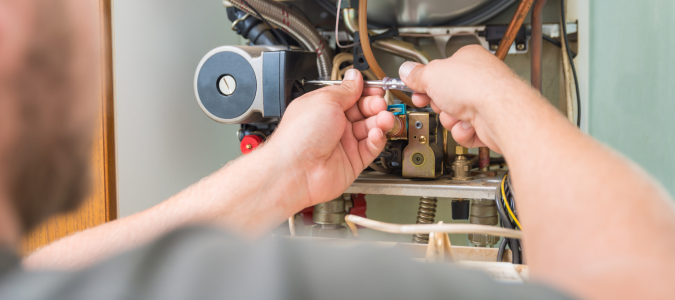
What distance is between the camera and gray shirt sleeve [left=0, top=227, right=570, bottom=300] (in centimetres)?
18

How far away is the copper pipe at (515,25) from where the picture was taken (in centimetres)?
96

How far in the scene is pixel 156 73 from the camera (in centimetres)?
107

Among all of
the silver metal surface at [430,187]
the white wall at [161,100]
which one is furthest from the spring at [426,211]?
the white wall at [161,100]

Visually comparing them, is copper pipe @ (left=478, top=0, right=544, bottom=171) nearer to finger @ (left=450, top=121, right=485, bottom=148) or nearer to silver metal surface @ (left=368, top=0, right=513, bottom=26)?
silver metal surface @ (left=368, top=0, right=513, bottom=26)

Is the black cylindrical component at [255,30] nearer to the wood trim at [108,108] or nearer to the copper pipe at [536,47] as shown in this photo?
the wood trim at [108,108]

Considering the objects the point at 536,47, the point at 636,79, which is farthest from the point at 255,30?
the point at 636,79

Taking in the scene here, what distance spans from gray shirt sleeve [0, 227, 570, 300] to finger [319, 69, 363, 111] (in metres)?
0.59

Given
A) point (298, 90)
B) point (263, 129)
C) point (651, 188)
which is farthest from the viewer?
point (263, 129)

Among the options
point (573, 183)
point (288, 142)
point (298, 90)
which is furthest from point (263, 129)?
point (573, 183)

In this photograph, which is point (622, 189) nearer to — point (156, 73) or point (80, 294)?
point (80, 294)

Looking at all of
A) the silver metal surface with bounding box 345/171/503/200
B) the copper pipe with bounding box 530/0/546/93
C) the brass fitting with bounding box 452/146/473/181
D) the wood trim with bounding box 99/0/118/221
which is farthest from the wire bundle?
the wood trim with bounding box 99/0/118/221

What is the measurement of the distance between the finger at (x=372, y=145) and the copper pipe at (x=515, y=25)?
1.51ft

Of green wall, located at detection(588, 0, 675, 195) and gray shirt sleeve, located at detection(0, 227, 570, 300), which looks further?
green wall, located at detection(588, 0, 675, 195)

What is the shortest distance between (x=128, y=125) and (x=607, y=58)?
3.83 feet
